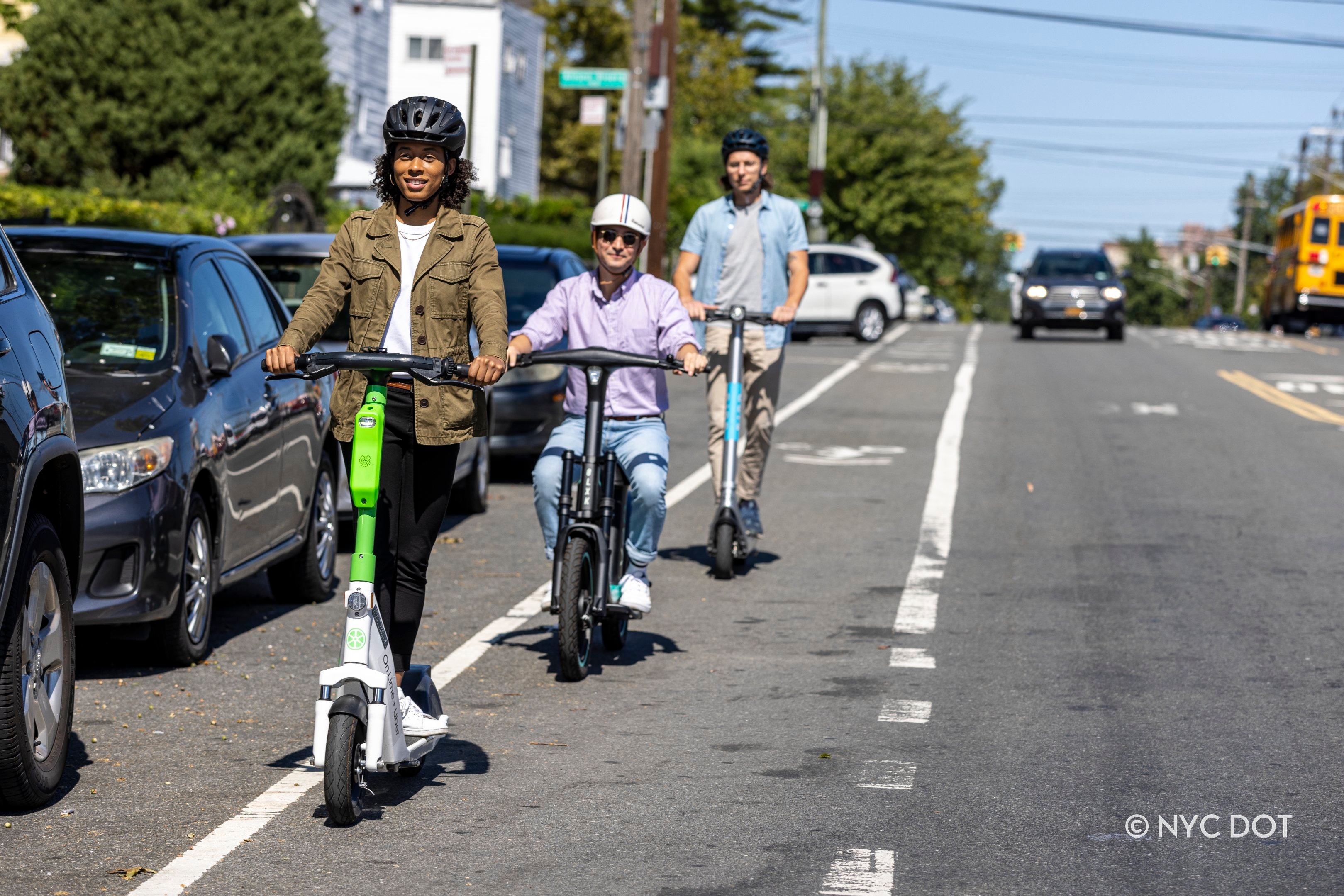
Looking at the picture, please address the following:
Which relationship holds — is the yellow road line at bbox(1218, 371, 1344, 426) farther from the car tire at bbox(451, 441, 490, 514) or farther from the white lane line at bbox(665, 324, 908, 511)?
the car tire at bbox(451, 441, 490, 514)

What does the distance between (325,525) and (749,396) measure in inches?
95.1

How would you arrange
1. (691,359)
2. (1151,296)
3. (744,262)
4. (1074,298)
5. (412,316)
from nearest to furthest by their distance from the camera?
(412,316) → (691,359) → (744,262) → (1074,298) → (1151,296)

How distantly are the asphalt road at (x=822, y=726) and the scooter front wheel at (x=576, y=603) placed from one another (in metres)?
0.12

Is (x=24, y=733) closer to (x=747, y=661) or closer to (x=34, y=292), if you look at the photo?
(x=34, y=292)

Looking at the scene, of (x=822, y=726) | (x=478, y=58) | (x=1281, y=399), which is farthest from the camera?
(x=478, y=58)

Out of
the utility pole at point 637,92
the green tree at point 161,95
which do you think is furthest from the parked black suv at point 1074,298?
the green tree at point 161,95

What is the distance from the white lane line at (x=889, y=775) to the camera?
569 centimetres

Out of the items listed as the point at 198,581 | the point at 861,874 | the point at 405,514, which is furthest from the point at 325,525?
the point at 861,874

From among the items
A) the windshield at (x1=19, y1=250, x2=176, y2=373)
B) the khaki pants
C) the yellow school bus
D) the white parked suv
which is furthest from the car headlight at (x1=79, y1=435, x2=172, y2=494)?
the yellow school bus

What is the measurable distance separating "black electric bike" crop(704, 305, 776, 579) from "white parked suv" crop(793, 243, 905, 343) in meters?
25.4

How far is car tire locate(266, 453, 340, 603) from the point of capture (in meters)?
8.88

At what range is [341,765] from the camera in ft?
16.4

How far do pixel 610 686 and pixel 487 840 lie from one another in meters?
2.10

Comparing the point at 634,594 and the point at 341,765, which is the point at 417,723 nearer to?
the point at 341,765
